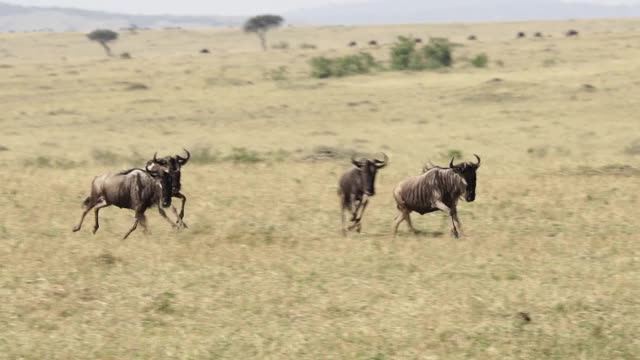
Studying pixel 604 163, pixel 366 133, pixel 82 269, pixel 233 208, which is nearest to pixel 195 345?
pixel 82 269

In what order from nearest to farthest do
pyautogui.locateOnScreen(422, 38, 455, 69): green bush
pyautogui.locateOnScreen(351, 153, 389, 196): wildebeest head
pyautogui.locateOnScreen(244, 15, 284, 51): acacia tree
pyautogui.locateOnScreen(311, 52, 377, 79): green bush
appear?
pyautogui.locateOnScreen(351, 153, 389, 196): wildebeest head, pyautogui.locateOnScreen(311, 52, 377, 79): green bush, pyautogui.locateOnScreen(422, 38, 455, 69): green bush, pyautogui.locateOnScreen(244, 15, 284, 51): acacia tree

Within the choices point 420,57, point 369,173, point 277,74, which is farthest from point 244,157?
point 420,57

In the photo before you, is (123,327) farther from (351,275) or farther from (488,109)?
(488,109)

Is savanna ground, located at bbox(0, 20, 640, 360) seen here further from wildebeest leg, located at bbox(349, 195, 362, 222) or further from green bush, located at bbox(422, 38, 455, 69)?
green bush, located at bbox(422, 38, 455, 69)

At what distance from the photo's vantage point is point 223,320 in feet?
37.2

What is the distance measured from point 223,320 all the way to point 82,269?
3.29 metres

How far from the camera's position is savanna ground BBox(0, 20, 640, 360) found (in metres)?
10.7

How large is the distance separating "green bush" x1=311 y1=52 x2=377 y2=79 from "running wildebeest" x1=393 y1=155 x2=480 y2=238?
39.2m

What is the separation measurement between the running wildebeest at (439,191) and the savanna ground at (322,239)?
1.73ft

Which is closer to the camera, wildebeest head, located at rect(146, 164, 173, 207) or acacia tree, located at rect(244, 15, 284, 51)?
wildebeest head, located at rect(146, 164, 173, 207)

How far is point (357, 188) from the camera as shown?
17.3 meters

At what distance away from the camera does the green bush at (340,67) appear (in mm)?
55781

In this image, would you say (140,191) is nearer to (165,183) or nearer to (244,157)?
(165,183)

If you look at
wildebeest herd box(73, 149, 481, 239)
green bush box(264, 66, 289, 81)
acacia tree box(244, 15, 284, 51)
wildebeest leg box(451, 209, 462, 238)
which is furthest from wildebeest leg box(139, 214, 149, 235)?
acacia tree box(244, 15, 284, 51)
